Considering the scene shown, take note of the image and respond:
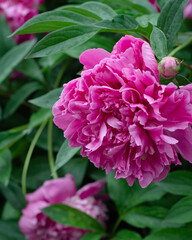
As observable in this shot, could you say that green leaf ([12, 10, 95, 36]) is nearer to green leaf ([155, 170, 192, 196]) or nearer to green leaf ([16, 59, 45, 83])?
green leaf ([155, 170, 192, 196])

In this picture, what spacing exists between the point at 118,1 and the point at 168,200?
13.9 inches

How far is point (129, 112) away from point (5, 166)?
16.1 inches

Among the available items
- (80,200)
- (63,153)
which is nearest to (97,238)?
(80,200)

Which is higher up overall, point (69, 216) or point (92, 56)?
point (92, 56)

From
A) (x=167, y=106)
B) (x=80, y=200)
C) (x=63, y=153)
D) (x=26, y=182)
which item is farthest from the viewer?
(x=26, y=182)

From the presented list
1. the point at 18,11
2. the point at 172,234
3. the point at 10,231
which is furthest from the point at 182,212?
the point at 18,11

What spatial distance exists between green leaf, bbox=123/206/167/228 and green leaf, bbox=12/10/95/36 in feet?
1.11

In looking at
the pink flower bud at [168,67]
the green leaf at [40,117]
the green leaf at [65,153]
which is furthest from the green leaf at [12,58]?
the pink flower bud at [168,67]

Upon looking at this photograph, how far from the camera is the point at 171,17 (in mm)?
456

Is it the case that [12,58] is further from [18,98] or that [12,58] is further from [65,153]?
[65,153]

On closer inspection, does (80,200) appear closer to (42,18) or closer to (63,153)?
(63,153)

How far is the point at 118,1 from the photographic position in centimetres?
61

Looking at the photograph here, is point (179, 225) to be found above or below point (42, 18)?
below

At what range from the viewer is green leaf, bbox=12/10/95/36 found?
46cm
